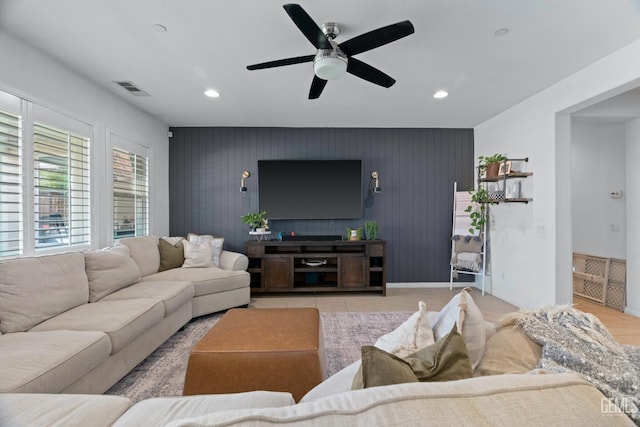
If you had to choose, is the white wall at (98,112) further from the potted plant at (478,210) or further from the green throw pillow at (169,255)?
the potted plant at (478,210)

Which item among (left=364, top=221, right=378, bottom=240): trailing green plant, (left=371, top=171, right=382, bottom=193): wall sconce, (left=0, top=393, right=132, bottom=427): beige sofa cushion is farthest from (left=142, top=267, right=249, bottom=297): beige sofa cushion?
(left=371, top=171, right=382, bottom=193): wall sconce

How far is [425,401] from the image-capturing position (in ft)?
1.77

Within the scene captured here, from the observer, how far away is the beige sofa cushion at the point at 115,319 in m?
1.94

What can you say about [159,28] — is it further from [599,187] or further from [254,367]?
[599,187]

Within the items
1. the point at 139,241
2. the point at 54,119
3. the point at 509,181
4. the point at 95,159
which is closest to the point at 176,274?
the point at 139,241

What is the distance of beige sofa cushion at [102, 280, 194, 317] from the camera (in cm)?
259

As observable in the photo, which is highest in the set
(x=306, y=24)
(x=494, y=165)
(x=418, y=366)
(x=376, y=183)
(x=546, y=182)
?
(x=306, y=24)

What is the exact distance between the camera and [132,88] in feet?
10.7

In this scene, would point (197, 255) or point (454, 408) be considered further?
point (197, 255)

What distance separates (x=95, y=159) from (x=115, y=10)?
1775 millimetres

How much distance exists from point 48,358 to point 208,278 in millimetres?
1888

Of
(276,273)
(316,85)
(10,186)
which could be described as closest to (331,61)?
(316,85)

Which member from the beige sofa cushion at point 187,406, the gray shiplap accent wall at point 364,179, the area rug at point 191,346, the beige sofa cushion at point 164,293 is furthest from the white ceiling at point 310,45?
the area rug at point 191,346

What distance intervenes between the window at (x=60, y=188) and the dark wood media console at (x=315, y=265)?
6.51 feet
